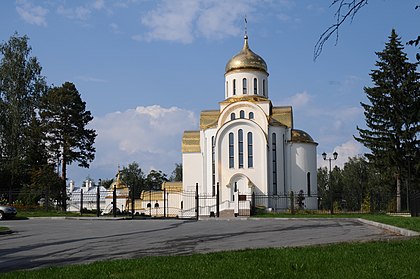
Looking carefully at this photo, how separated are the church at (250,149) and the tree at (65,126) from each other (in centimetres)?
955

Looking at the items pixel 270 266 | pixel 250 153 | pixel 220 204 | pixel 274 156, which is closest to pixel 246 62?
pixel 250 153

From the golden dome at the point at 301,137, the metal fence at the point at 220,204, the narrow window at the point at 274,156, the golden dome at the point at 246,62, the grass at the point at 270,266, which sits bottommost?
the metal fence at the point at 220,204

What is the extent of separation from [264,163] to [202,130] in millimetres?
7593

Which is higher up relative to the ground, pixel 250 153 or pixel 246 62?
pixel 246 62

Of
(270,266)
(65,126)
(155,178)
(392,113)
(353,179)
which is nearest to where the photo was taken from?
(270,266)

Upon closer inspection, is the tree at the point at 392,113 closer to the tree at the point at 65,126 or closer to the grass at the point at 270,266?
the tree at the point at 65,126

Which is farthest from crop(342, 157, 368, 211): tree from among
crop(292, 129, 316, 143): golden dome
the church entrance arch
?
the church entrance arch

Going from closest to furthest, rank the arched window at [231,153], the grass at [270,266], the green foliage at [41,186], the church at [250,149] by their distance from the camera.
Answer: the grass at [270,266] < the green foliage at [41,186] < the church at [250,149] < the arched window at [231,153]

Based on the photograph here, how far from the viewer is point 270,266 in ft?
24.9

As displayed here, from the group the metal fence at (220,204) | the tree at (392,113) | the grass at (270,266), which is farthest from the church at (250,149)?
the grass at (270,266)

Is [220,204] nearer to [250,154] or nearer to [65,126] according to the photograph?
[250,154]

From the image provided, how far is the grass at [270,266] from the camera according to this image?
6980 mm

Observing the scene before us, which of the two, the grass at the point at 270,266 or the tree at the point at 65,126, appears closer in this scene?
the grass at the point at 270,266

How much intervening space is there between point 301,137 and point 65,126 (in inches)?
862
